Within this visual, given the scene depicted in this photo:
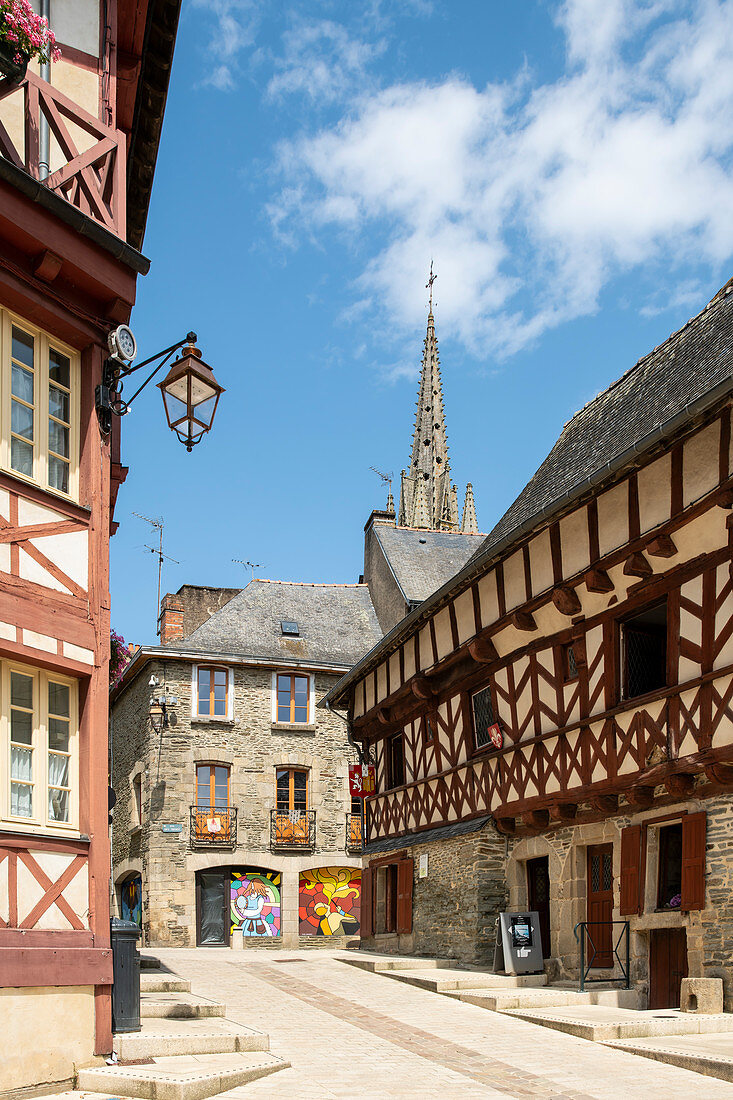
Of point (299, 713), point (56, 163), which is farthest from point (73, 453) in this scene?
point (299, 713)

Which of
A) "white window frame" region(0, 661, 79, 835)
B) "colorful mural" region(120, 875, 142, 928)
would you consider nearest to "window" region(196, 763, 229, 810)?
"colorful mural" region(120, 875, 142, 928)

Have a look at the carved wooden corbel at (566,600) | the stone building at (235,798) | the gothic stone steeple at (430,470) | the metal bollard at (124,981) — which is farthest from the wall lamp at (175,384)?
the gothic stone steeple at (430,470)

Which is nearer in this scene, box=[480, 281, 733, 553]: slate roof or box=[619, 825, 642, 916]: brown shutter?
box=[619, 825, 642, 916]: brown shutter

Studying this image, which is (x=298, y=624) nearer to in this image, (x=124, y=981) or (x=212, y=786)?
(x=212, y=786)

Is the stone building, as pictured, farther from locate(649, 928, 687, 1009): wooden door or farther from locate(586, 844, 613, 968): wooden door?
locate(649, 928, 687, 1009): wooden door

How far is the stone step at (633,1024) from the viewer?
9078mm

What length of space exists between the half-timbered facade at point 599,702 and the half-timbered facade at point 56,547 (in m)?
5.05

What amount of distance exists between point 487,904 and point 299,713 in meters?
12.0

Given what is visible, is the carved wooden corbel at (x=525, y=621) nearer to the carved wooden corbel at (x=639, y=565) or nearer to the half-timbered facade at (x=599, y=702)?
the half-timbered facade at (x=599, y=702)

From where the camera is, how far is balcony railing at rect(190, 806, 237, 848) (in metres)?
24.6

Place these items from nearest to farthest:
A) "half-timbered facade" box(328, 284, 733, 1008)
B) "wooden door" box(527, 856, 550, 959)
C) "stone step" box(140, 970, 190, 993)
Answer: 1. "half-timbered facade" box(328, 284, 733, 1008)
2. "stone step" box(140, 970, 190, 993)
3. "wooden door" box(527, 856, 550, 959)

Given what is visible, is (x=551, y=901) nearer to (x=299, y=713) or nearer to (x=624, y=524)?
(x=624, y=524)

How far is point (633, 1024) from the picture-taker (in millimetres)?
9125

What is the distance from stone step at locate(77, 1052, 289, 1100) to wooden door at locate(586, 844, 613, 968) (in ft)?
18.7
